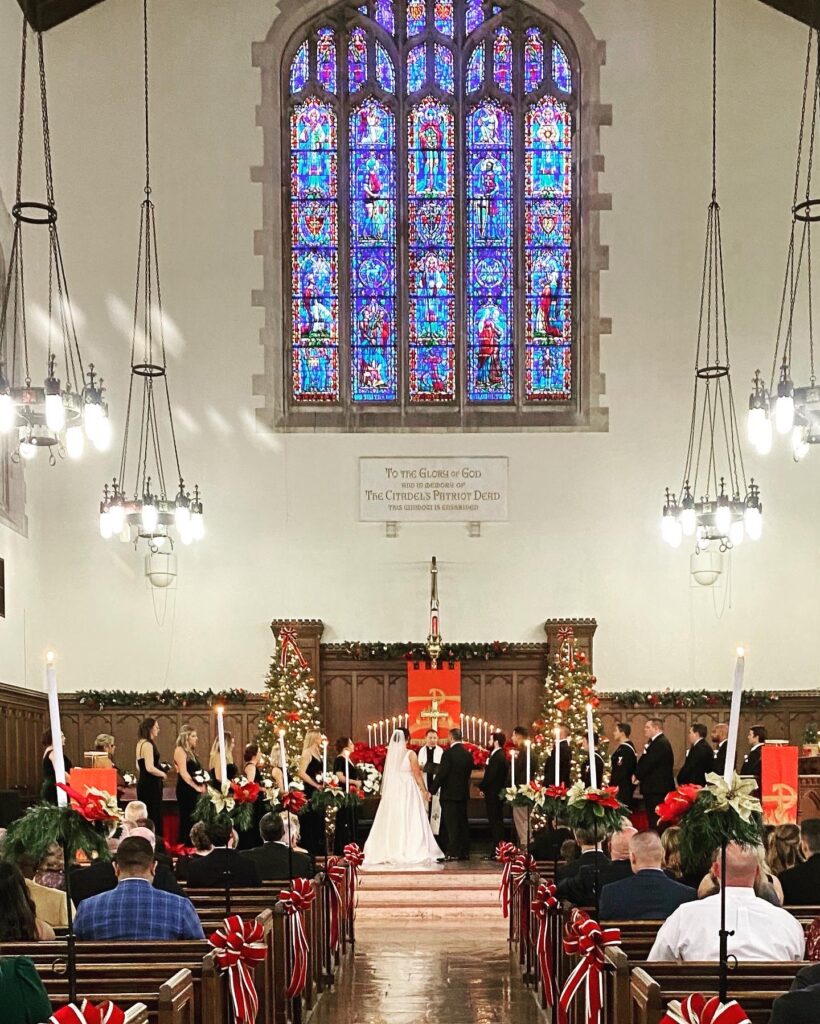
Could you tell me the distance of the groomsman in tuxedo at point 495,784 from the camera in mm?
15883

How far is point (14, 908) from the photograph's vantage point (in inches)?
204

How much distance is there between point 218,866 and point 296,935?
78 cm

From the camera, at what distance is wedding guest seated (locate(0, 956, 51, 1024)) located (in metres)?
3.76

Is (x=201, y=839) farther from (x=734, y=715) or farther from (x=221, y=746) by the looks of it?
(x=734, y=715)

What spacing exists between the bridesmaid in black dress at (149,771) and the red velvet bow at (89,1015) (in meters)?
10.6

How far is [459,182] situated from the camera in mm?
19375

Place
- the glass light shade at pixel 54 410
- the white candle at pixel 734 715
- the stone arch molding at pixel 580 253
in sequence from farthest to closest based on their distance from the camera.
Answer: the stone arch molding at pixel 580 253, the glass light shade at pixel 54 410, the white candle at pixel 734 715

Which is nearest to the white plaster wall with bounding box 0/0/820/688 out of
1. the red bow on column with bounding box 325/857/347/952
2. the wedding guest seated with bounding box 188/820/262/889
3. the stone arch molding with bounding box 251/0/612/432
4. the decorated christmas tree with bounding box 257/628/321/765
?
the stone arch molding with bounding box 251/0/612/432

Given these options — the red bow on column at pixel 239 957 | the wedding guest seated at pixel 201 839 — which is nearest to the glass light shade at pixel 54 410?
the wedding guest seated at pixel 201 839

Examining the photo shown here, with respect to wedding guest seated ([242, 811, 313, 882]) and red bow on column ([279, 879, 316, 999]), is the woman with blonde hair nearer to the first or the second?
wedding guest seated ([242, 811, 313, 882])

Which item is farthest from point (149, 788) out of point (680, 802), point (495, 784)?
point (680, 802)

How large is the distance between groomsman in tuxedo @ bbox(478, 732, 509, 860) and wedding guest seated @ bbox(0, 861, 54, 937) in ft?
35.2

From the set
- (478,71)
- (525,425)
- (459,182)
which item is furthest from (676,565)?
(478,71)

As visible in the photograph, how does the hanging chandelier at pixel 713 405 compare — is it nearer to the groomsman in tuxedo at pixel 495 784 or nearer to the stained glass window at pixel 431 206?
the stained glass window at pixel 431 206
